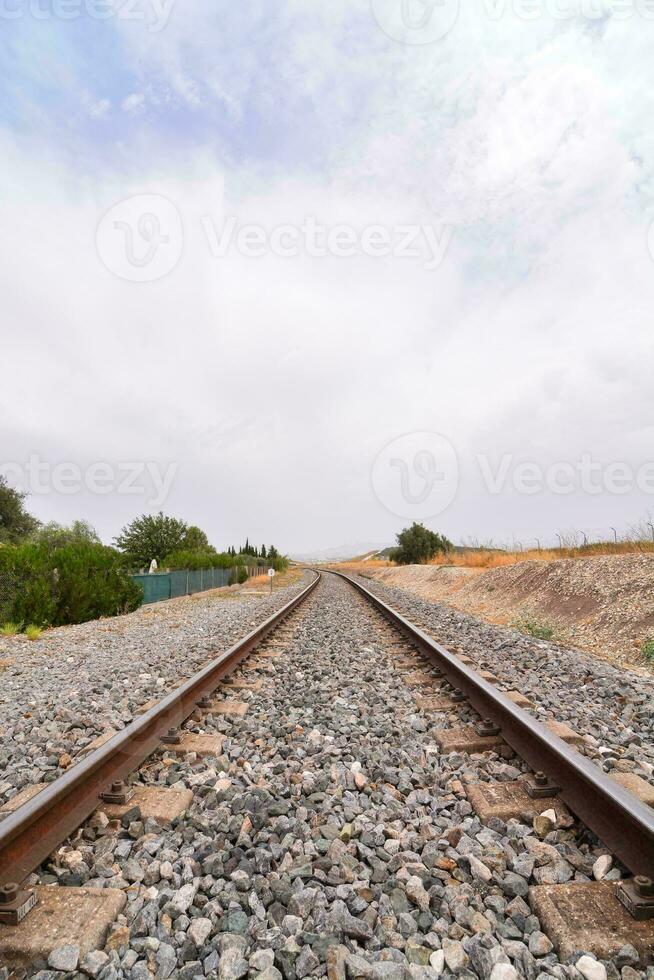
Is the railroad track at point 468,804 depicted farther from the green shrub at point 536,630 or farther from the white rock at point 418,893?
the green shrub at point 536,630

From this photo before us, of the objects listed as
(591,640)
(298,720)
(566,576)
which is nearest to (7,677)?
(298,720)

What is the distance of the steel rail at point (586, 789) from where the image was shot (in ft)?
6.82

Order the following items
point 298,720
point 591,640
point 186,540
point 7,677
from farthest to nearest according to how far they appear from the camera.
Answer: point 186,540
point 591,640
point 7,677
point 298,720

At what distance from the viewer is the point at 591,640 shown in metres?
8.41

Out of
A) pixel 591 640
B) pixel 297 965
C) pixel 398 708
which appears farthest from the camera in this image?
pixel 591 640

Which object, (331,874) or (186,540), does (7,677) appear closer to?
(331,874)

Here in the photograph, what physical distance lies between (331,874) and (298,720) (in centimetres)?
198

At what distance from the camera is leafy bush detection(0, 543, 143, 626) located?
11.6 metres

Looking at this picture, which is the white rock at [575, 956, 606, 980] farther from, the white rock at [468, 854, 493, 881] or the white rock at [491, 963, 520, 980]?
the white rock at [468, 854, 493, 881]

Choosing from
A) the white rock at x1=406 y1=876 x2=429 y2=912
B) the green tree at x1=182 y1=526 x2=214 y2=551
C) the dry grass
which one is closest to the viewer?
the white rock at x1=406 y1=876 x2=429 y2=912

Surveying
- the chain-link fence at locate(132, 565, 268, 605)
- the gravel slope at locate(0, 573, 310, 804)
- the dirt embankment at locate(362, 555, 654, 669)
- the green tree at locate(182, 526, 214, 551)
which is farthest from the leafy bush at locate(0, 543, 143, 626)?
the green tree at locate(182, 526, 214, 551)

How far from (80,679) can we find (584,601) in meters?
8.89

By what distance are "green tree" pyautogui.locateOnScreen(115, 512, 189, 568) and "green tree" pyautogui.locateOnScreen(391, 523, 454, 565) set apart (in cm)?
2337

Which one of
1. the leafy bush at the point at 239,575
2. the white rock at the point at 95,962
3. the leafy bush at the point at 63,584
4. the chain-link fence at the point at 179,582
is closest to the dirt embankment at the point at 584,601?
the white rock at the point at 95,962
